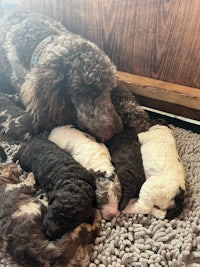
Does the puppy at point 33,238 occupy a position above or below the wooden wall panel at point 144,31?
below

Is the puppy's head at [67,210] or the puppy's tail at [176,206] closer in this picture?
the puppy's head at [67,210]

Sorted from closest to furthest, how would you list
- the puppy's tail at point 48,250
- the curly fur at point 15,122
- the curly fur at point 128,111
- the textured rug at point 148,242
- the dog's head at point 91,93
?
the puppy's tail at point 48,250
the textured rug at point 148,242
the dog's head at point 91,93
the curly fur at point 15,122
the curly fur at point 128,111

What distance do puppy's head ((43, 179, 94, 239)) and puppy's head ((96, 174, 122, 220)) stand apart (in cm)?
11

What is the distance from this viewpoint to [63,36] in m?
1.87

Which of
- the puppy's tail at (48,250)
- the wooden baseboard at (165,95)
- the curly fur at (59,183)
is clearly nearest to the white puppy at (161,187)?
the curly fur at (59,183)

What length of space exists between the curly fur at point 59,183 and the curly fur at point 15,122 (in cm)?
12

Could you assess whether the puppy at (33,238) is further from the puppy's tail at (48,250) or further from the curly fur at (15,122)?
the curly fur at (15,122)

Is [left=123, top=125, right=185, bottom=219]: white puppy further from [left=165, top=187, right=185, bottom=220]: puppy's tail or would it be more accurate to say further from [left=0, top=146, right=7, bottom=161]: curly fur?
[left=0, top=146, right=7, bottom=161]: curly fur

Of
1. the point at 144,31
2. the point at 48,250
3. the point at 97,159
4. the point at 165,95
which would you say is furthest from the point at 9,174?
the point at 144,31

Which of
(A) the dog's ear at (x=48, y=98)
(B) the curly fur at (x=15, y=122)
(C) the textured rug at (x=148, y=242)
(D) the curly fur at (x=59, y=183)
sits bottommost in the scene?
(C) the textured rug at (x=148, y=242)

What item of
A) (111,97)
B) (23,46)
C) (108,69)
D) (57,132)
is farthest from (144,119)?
(23,46)

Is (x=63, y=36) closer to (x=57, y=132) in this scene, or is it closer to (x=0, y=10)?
(x=57, y=132)

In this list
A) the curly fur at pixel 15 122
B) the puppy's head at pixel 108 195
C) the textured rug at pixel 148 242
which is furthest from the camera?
the curly fur at pixel 15 122

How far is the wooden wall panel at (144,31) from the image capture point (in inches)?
74.9
